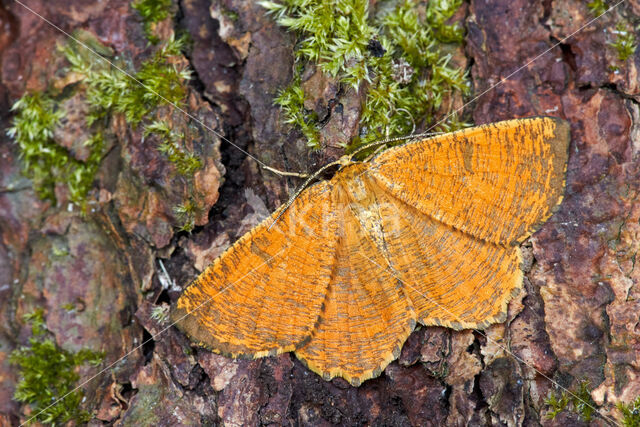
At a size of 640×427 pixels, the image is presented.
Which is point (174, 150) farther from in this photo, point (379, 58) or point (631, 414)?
point (631, 414)

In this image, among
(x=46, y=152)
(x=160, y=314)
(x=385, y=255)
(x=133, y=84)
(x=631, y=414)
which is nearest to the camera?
(x=631, y=414)

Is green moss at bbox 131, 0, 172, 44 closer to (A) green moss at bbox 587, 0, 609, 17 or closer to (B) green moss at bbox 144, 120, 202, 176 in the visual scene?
(B) green moss at bbox 144, 120, 202, 176

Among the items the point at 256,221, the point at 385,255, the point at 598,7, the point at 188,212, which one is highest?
the point at 188,212

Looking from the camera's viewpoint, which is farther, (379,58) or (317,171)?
(379,58)

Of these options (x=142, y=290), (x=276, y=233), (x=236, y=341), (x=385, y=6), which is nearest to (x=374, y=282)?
(x=276, y=233)

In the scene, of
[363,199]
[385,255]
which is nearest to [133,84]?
[363,199]

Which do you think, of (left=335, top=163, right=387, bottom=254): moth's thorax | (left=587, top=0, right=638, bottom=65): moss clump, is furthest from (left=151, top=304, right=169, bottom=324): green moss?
(left=587, top=0, right=638, bottom=65): moss clump
